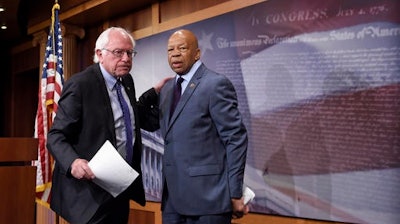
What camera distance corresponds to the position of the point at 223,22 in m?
3.30

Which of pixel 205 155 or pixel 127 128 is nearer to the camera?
pixel 205 155

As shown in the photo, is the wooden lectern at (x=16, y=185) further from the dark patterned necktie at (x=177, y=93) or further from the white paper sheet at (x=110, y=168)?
the dark patterned necktie at (x=177, y=93)

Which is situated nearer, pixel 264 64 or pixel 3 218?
pixel 3 218

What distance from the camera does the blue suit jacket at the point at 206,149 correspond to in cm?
193

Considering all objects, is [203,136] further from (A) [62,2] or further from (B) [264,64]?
(A) [62,2]

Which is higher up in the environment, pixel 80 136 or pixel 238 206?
pixel 80 136

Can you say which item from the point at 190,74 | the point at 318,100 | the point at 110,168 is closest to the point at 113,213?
the point at 110,168

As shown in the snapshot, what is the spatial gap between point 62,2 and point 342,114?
3193 millimetres

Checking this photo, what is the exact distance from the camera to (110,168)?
1813 millimetres

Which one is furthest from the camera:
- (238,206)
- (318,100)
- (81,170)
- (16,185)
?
(318,100)

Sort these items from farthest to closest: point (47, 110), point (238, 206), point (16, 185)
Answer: point (47, 110) < point (16, 185) < point (238, 206)

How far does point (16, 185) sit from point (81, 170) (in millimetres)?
857

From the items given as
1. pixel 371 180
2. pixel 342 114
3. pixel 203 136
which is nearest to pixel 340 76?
pixel 342 114

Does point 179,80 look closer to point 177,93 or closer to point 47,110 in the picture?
point 177,93
